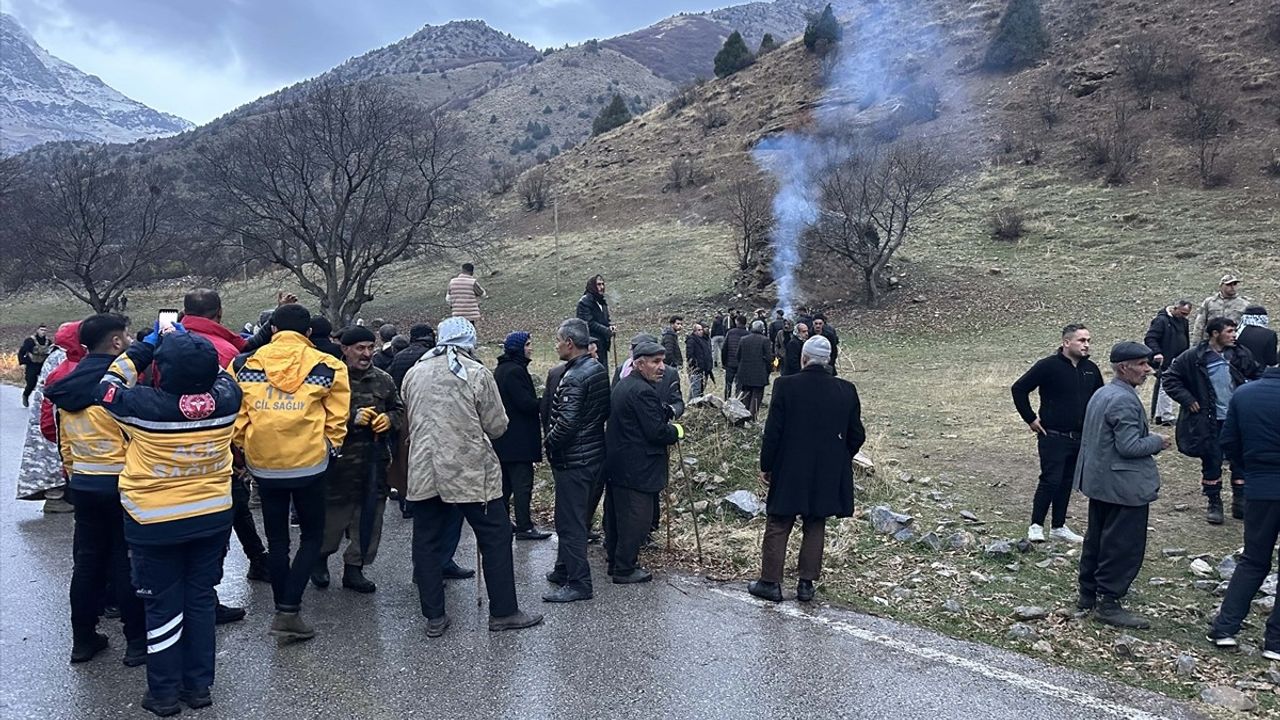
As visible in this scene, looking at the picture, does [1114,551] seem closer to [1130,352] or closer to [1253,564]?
[1253,564]

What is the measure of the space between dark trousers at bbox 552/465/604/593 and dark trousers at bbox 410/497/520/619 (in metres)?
0.57

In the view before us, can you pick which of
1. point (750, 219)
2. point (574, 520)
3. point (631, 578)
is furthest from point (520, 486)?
point (750, 219)

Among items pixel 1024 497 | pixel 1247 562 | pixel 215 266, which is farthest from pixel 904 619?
pixel 215 266

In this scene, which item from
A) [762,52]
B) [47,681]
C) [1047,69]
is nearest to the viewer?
[47,681]

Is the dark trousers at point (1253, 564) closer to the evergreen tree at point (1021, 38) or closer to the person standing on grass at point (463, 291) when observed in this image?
the person standing on grass at point (463, 291)

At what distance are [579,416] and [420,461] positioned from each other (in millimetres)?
1144

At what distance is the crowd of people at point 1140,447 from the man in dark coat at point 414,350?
17.0 feet

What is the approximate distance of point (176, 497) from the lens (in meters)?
3.77

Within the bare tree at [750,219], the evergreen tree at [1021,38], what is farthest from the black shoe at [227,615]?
the evergreen tree at [1021,38]

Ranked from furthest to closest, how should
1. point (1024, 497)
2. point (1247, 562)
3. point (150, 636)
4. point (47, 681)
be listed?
point (1024, 497) → point (1247, 562) → point (47, 681) → point (150, 636)

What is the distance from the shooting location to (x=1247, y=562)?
455 centimetres

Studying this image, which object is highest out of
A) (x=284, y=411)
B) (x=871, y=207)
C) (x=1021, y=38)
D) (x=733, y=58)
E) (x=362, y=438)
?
(x=733, y=58)

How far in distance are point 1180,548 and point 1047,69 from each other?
43806mm

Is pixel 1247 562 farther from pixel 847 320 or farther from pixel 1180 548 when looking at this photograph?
pixel 847 320
